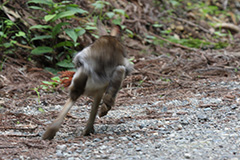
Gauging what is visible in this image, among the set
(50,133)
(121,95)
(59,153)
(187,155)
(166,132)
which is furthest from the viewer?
(121,95)

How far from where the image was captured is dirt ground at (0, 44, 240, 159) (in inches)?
136

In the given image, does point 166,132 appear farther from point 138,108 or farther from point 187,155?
point 138,108

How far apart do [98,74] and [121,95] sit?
2.19 metres

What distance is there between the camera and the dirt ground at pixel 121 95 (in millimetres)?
3457

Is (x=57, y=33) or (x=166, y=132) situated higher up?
(x=57, y=33)

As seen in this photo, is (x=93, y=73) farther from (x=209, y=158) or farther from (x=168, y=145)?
(x=209, y=158)

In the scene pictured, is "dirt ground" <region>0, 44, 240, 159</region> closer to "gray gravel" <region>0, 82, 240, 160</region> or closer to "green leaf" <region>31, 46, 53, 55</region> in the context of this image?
"gray gravel" <region>0, 82, 240, 160</region>

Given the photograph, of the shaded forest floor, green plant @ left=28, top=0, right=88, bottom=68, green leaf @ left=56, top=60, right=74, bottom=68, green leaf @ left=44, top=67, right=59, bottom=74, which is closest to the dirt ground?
the shaded forest floor

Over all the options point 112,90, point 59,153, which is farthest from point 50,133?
point 112,90

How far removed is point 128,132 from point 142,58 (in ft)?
14.4

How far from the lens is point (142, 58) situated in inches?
314

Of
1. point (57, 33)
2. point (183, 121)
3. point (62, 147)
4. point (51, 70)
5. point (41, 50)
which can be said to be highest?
point (57, 33)

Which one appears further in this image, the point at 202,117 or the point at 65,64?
the point at 65,64

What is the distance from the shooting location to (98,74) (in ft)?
11.4
